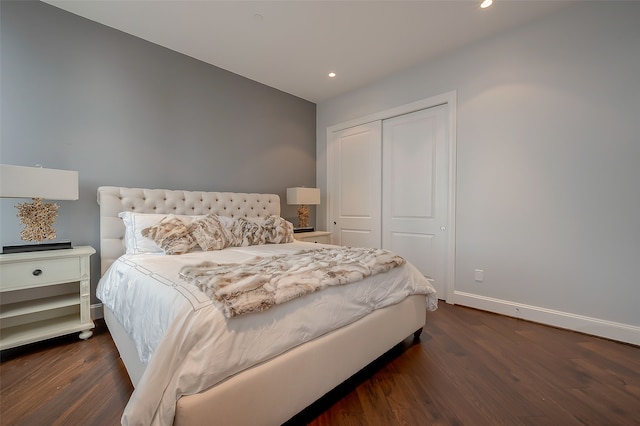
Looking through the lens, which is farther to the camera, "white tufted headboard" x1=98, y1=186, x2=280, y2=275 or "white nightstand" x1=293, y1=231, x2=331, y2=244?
"white nightstand" x1=293, y1=231, x2=331, y2=244

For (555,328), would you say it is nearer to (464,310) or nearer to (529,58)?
(464,310)

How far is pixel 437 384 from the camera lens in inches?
64.1

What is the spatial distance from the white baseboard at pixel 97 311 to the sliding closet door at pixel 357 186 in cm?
295

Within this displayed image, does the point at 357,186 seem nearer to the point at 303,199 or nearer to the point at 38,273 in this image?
the point at 303,199

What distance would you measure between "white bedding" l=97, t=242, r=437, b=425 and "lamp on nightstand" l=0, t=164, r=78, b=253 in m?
0.88

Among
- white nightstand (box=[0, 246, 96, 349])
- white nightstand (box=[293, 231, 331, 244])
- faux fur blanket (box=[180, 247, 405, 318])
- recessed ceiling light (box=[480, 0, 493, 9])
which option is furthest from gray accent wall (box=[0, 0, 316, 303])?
recessed ceiling light (box=[480, 0, 493, 9])

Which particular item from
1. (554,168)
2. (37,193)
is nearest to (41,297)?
(37,193)

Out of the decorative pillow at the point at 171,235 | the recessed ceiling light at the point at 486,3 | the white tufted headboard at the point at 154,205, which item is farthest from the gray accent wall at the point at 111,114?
the recessed ceiling light at the point at 486,3

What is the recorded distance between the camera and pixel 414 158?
11.2ft

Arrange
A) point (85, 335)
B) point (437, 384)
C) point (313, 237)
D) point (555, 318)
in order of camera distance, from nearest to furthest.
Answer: point (437, 384)
point (85, 335)
point (555, 318)
point (313, 237)

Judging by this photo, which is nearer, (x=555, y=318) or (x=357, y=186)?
(x=555, y=318)

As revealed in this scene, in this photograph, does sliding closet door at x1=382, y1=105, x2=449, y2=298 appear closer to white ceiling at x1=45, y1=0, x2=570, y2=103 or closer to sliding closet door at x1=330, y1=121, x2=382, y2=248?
sliding closet door at x1=330, y1=121, x2=382, y2=248

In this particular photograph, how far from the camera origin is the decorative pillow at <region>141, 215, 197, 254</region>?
7.43 feet

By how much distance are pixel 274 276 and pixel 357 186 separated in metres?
2.82
